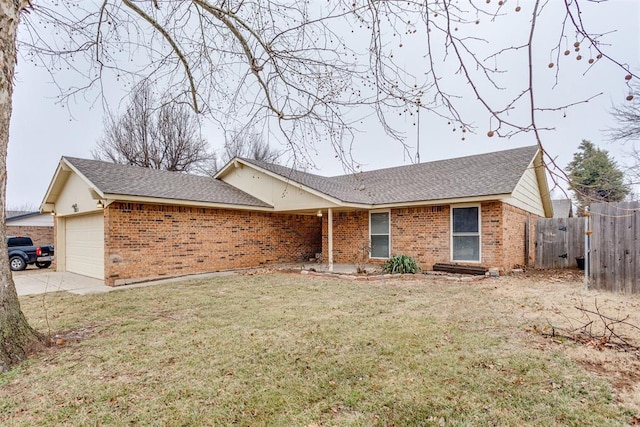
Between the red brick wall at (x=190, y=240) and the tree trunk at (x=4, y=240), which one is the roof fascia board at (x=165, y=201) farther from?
the tree trunk at (x=4, y=240)

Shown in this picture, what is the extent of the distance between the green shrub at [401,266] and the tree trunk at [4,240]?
8.84 meters

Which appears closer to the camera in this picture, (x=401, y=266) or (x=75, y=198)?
(x=401, y=266)

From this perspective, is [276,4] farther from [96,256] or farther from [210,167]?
[210,167]

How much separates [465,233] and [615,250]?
4.12 metres

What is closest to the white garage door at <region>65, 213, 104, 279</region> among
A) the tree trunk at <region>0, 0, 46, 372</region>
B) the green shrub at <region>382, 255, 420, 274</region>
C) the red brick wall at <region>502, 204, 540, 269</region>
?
the tree trunk at <region>0, 0, 46, 372</region>

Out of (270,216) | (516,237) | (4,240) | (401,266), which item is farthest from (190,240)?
(516,237)

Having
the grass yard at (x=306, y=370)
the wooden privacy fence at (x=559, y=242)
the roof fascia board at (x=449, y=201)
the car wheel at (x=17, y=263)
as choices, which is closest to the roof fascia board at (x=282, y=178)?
the roof fascia board at (x=449, y=201)

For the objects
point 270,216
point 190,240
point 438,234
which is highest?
point 270,216

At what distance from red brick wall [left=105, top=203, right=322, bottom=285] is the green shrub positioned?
5490 millimetres

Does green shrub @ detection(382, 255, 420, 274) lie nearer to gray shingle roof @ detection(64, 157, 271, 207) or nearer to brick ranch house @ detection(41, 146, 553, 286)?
brick ranch house @ detection(41, 146, 553, 286)

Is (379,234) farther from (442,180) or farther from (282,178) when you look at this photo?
(282,178)

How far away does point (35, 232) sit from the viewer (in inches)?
819

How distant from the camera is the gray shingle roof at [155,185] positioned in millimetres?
9648

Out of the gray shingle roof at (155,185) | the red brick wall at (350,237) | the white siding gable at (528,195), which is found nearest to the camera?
the gray shingle roof at (155,185)
